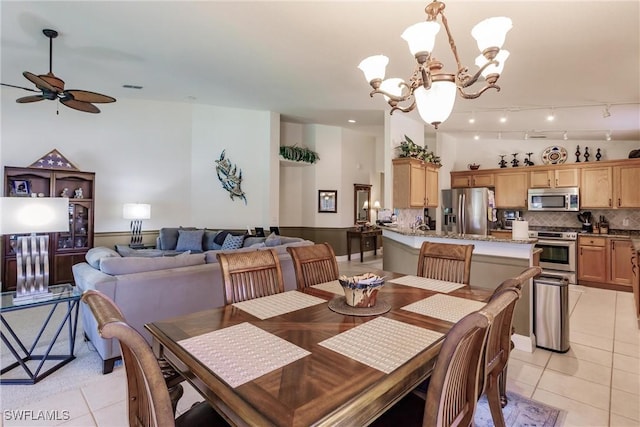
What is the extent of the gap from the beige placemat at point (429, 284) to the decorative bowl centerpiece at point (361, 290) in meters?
0.56

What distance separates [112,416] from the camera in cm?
201

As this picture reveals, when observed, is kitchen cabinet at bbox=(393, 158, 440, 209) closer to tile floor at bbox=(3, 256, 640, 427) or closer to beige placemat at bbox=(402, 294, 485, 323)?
tile floor at bbox=(3, 256, 640, 427)

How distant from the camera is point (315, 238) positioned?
7539 millimetres

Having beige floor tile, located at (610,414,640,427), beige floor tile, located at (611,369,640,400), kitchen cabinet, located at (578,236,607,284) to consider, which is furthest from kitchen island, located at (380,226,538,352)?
kitchen cabinet, located at (578,236,607,284)

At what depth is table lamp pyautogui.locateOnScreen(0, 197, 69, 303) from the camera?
2471 mm

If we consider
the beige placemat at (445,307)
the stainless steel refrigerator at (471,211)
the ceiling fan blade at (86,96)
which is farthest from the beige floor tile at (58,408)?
the stainless steel refrigerator at (471,211)

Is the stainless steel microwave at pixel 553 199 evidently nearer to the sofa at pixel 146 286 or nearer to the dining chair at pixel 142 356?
the sofa at pixel 146 286

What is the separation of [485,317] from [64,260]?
634cm

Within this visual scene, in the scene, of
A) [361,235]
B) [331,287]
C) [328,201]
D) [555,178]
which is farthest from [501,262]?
[328,201]

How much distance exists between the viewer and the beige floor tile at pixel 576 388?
218cm

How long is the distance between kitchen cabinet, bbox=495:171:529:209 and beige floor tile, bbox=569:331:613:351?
3265mm

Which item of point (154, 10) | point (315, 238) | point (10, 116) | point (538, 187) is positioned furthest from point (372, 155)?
point (10, 116)

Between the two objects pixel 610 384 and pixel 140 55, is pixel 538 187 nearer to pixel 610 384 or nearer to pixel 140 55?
pixel 610 384

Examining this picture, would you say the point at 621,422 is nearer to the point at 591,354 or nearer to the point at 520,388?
the point at 520,388
